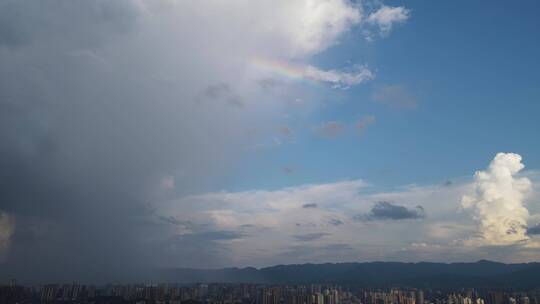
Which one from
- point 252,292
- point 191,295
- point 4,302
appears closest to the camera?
point 4,302

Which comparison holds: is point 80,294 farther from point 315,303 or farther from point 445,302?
point 445,302

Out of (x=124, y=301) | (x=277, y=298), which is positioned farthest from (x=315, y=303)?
(x=124, y=301)

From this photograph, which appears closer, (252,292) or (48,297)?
(48,297)

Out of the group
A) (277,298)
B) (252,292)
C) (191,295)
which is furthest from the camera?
(252,292)

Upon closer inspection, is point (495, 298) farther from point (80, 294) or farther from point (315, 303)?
point (80, 294)

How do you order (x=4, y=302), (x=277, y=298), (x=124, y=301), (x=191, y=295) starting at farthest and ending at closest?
1. (x=191, y=295)
2. (x=277, y=298)
3. (x=124, y=301)
4. (x=4, y=302)

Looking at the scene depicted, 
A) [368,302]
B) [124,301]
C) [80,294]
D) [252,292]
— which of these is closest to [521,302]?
[368,302]

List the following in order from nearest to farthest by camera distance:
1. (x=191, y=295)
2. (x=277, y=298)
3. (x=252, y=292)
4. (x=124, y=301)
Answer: (x=124, y=301) → (x=277, y=298) → (x=191, y=295) → (x=252, y=292)

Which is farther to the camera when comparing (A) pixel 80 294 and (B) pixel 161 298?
(A) pixel 80 294

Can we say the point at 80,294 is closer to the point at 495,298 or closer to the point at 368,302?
the point at 368,302
